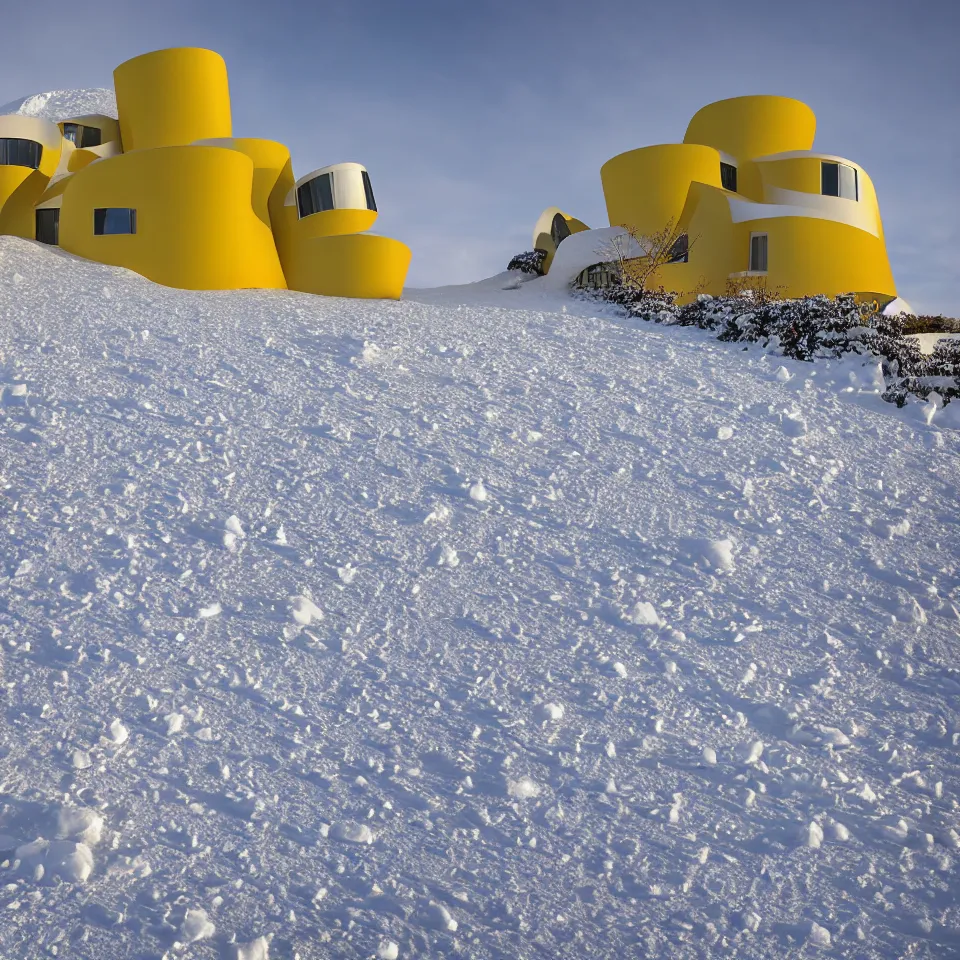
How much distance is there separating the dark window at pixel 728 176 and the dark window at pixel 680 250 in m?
2.50

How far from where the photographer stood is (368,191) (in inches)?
823

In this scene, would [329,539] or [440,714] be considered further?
[329,539]

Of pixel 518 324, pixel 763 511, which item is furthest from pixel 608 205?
pixel 763 511

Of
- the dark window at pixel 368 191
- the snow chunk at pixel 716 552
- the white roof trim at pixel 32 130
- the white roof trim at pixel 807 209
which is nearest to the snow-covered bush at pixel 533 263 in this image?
the white roof trim at pixel 807 209

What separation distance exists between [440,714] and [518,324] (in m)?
8.91

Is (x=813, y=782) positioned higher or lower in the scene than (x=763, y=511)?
lower

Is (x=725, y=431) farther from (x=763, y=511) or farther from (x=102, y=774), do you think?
(x=102, y=774)

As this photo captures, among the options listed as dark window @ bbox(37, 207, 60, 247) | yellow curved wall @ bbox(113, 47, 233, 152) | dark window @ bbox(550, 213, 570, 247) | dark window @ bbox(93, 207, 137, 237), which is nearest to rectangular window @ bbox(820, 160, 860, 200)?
dark window @ bbox(550, 213, 570, 247)

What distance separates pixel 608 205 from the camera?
27062 mm

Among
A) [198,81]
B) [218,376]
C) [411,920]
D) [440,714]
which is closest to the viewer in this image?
[411,920]

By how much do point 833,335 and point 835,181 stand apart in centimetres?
1542

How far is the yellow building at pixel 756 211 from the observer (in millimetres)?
24312

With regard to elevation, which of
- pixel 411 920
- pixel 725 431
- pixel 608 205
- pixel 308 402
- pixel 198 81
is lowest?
pixel 411 920

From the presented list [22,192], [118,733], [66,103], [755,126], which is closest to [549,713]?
[118,733]
